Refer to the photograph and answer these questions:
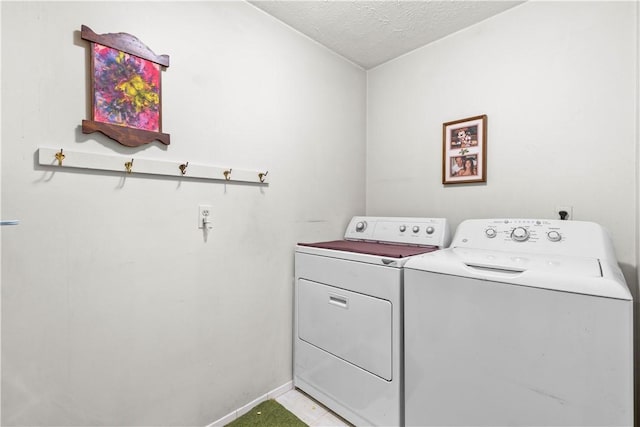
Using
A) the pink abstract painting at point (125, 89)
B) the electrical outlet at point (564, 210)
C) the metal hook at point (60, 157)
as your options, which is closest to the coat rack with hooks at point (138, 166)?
the metal hook at point (60, 157)

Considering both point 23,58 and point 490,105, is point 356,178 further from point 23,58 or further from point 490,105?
point 23,58

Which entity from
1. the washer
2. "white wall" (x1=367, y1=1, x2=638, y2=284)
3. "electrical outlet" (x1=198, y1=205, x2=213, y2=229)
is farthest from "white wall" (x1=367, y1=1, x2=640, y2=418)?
"electrical outlet" (x1=198, y1=205, x2=213, y2=229)

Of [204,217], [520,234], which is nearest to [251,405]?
[204,217]

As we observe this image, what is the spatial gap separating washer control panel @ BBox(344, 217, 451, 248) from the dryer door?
56 cm

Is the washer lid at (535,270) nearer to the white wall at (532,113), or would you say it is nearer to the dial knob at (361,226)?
the white wall at (532,113)

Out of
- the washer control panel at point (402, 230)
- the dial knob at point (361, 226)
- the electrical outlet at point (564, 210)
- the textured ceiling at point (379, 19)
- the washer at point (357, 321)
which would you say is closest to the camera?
the washer at point (357, 321)

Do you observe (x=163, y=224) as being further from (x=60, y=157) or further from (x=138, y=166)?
(x=60, y=157)

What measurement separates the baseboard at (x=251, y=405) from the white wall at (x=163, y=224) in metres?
0.04

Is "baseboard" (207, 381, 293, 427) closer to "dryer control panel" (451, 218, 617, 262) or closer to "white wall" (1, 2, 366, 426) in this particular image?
"white wall" (1, 2, 366, 426)

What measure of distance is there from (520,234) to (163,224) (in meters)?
1.73

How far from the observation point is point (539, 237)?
1.41 metres

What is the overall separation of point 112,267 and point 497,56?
2333 mm

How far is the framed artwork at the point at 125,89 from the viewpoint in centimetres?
116

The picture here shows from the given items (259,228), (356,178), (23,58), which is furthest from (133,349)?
(356,178)
